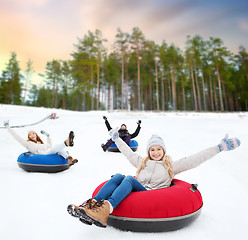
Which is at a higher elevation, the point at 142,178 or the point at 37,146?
the point at 37,146

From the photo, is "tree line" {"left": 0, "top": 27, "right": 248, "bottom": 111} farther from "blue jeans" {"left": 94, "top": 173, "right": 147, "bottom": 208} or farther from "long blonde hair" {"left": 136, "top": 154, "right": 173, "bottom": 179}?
"blue jeans" {"left": 94, "top": 173, "right": 147, "bottom": 208}

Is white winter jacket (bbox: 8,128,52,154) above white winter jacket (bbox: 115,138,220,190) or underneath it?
above

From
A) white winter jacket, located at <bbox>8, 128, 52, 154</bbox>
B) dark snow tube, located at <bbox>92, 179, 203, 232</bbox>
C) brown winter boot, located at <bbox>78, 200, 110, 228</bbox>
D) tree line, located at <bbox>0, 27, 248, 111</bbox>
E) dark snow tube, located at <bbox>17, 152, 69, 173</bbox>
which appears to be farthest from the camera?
tree line, located at <bbox>0, 27, 248, 111</bbox>

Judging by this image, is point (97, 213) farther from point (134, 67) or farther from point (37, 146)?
point (134, 67)

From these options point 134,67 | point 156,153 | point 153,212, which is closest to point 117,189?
point 153,212

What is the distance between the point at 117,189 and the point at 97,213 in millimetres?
315

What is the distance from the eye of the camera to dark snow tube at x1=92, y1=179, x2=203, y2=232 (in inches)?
67.5

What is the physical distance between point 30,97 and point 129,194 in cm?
4686

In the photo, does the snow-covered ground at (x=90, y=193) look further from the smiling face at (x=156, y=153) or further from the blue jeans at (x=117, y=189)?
the smiling face at (x=156, y=153)

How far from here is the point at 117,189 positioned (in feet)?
5.97

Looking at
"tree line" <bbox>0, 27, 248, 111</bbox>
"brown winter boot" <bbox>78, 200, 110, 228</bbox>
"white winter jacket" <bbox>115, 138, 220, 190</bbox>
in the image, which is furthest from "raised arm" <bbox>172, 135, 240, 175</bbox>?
"tree line" <bbox>0, 27, 248, 111</bbox>

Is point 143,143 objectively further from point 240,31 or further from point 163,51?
point 240,31

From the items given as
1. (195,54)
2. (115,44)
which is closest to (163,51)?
(195,54)

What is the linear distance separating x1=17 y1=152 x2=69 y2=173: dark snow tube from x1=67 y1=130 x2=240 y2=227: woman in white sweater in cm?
211
